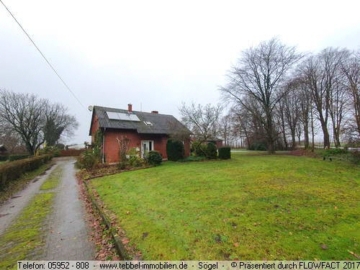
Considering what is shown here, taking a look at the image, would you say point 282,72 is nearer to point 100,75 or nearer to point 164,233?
point 100,75

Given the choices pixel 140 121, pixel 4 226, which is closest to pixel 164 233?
pixel 4 226

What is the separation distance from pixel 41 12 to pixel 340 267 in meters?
9.88

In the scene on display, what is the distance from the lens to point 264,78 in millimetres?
24016

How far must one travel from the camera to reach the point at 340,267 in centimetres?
290

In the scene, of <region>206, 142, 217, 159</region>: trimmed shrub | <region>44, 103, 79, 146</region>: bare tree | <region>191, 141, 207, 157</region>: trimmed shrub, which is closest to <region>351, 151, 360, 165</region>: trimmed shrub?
<region>206, 142, 217, 159</region>: trimmed shrub

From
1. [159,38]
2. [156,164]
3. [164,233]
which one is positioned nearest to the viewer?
[164,233]

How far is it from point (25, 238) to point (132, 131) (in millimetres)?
16227

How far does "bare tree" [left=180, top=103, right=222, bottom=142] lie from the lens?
61.0ft

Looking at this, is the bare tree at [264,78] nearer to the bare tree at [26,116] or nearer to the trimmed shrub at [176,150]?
the trimmed shrub at [176,150]

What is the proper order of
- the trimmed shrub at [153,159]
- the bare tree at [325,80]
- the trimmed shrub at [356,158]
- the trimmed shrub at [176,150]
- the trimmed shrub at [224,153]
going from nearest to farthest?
the trimmed shrub at [356,158]
the trimmed shrub at [153,159]
the trimmed shrub at [224,153]
the trimmed shrub at [176,150]
the bare tree at [325,80]

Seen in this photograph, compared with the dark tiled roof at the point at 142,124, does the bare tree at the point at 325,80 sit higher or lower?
higher

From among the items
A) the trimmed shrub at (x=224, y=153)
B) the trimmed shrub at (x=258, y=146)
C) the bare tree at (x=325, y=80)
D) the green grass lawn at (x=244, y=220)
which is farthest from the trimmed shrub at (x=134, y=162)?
the trimmed shrub at (x=258, y=146)

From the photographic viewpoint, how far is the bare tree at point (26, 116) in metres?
39.0

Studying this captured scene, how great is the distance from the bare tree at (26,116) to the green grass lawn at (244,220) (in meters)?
43.4
